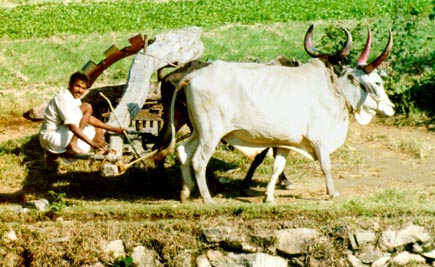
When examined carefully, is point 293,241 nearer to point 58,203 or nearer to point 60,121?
point 58,203

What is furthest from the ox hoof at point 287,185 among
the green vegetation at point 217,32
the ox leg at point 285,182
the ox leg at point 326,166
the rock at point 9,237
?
the green vegetation at point 217,32

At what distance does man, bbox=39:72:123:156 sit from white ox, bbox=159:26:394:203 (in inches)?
29.9

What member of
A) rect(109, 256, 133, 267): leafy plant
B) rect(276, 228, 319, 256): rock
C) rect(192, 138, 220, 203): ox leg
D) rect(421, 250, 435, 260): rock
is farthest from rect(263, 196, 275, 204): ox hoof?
rect(109, 256, 133, 267): leafy plant

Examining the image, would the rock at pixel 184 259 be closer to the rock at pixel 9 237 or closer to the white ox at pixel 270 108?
the white ox at pixel 270 108

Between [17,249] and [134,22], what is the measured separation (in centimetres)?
1302

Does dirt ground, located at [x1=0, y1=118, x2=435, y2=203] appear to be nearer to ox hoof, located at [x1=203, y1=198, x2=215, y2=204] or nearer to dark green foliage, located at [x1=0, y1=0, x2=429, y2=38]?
ox hoof, located at [x1=203, y1=198, x2=215, y2=204]

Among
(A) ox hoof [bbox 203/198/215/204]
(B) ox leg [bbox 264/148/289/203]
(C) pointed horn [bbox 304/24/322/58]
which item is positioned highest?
(C) pointed horn [bbox 304/24/322/58]

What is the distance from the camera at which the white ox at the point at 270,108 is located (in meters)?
8.46

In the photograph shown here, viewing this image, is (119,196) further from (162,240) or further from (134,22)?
(134,22)

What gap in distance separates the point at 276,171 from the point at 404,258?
1481 millimetres

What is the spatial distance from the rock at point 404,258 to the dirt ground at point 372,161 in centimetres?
129

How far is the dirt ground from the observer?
9.70 metres

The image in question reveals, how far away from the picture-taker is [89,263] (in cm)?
773

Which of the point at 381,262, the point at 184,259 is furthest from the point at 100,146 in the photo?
the point at 381,262
